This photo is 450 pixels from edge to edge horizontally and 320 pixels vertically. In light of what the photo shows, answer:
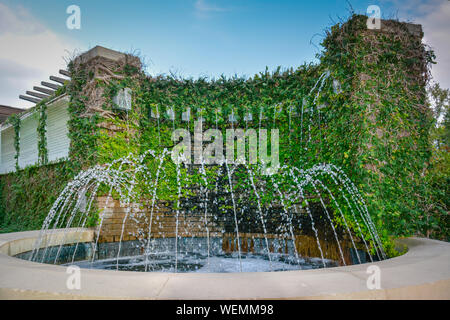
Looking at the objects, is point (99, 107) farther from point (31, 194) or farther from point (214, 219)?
point (31, 194)

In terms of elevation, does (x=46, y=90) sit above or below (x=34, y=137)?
above

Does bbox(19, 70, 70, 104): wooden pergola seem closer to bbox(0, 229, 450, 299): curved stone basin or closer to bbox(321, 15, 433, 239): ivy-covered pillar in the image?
bbox(321, 15, 433, 239): ivy-covered pillar

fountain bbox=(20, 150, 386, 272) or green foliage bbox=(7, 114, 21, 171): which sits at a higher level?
green foliage bbox=(7, 114, 21, 171)

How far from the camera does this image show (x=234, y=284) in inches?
69.9

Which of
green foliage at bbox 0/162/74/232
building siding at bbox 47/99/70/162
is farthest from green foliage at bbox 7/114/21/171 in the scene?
building siding at bbox 47/99/70/162

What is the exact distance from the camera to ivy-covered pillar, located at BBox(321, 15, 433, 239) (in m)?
4.02

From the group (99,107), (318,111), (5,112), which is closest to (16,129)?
(5,112)

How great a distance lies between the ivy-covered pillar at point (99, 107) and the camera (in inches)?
225

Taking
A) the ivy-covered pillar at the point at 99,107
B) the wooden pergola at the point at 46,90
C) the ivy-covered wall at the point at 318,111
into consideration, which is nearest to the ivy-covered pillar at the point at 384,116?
the ivy-covered wall at the point at 318,111

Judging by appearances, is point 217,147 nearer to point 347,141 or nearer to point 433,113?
point 347,141

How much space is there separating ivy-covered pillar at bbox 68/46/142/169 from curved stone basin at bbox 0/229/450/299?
3.77m

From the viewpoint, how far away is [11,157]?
10.9 metres

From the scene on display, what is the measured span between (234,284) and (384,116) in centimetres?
360

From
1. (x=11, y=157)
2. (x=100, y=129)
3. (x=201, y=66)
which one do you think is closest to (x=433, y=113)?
(x=201, y=66)
